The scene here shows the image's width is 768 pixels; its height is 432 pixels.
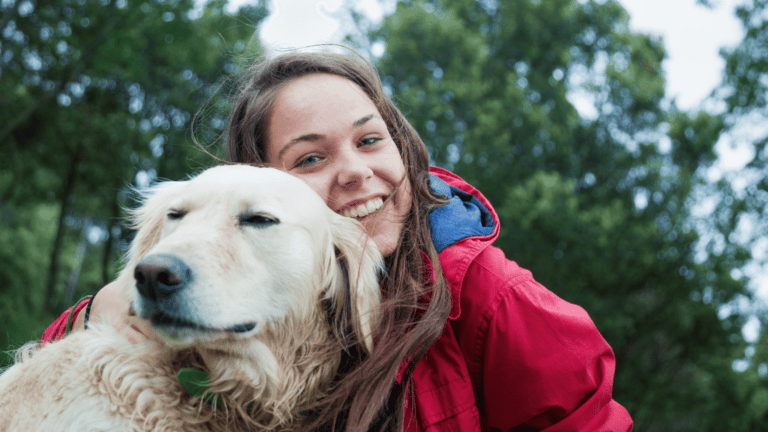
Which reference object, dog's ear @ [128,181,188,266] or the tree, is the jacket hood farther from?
the tree

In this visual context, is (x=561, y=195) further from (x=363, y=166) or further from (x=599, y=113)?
(x=363, y=166)

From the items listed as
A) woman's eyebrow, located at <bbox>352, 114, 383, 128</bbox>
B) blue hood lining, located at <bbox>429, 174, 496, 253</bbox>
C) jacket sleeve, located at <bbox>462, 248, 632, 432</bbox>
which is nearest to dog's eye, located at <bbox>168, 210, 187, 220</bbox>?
woman's eyebrow, located at <bbox>352, 114, 383, 128</bbox>

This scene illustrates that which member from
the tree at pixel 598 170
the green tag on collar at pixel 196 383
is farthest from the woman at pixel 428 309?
the tree at pixel 598 170

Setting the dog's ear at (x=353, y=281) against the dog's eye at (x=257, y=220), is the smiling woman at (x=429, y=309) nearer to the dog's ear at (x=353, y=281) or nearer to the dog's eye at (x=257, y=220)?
the dog's ear at (x=353, y=281)

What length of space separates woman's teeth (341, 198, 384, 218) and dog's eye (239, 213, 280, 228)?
0.45 m

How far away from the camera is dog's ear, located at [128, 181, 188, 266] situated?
2232mm

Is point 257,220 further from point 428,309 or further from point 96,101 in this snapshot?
point 96,101

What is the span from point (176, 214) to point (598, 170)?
17298 millimetres

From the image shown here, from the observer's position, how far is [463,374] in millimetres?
2170

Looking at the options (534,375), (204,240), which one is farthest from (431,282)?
(204,240)

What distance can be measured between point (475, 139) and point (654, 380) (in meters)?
9.32

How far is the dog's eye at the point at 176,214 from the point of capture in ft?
6.86

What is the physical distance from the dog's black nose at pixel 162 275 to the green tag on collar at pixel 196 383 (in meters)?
0.32

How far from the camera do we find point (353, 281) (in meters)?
2.10
